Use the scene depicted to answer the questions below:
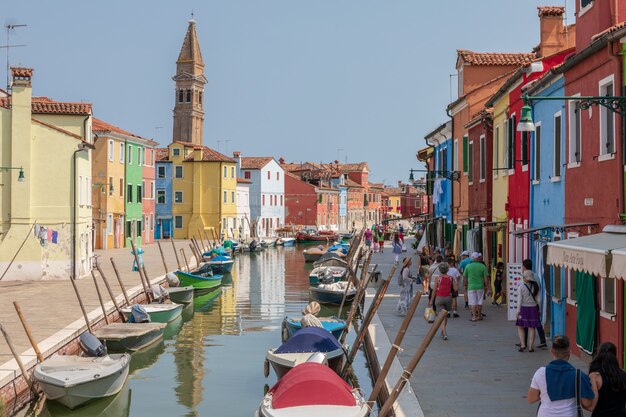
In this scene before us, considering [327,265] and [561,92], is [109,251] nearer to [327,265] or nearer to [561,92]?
[327,265]

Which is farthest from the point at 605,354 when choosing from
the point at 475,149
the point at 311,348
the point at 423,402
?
the point at 475,149

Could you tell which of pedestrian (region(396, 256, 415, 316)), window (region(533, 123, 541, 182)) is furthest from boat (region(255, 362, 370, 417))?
pedestrian (region(396, 256, 415, 316))

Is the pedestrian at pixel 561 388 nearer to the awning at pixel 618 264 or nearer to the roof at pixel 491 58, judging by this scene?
the awning at pixel 618 264

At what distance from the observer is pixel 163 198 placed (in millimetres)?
76500

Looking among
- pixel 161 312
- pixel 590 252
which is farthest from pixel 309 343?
pixel 161 312

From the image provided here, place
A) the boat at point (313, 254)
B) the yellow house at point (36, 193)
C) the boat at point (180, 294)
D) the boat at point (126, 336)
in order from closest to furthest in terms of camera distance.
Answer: the boat at point (126, 336) → the boat at point (180, 294) → the yellow house at point (36, 193) → the boat at point (313, 254)

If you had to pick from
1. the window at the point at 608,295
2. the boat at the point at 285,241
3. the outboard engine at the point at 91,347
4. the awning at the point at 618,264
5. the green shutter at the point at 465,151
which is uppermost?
the green shutter at the point at 465,151

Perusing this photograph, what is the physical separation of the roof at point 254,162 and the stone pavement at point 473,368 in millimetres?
70465

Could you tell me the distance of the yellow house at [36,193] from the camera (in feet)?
109

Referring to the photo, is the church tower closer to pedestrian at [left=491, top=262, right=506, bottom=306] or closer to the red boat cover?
pedestrian at [left=491, top=262, right=506, bottom=306]

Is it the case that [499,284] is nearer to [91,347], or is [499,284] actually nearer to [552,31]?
[552,31]

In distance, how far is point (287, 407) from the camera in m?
11.9

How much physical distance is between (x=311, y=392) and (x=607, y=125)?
6.36 meters

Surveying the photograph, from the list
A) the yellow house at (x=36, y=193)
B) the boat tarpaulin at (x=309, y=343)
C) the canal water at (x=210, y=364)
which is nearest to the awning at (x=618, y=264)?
the boat tarpaulin at (x=309, y=343)
